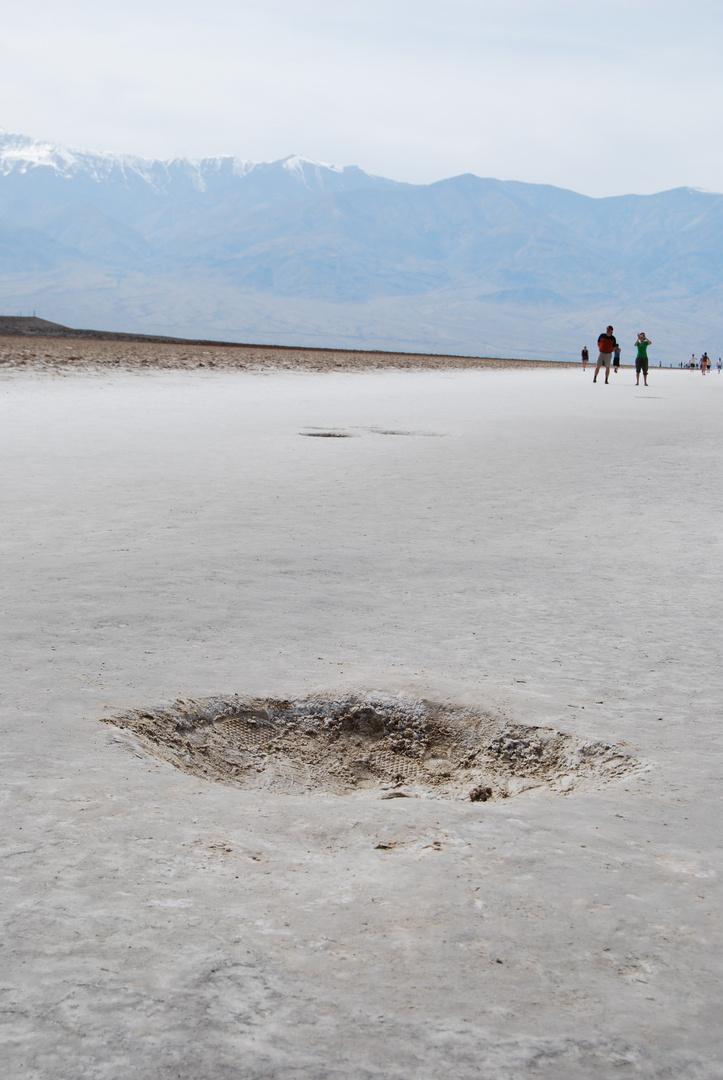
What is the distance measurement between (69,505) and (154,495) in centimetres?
78

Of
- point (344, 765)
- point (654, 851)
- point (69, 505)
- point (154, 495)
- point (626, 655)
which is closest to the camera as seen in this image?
point (654, 851)

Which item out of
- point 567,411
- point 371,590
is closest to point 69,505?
point 371,590

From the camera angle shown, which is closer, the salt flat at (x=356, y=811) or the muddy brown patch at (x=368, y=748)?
the salt flat at (x=356, y=811)

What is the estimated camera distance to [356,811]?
123 inches

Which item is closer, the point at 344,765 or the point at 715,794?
the point at 715,794

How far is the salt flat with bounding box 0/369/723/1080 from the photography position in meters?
2.08

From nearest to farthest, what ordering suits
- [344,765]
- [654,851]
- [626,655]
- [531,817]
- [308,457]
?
[654,851] < [531,817] < [344,765] < [626,655] < [308,457]

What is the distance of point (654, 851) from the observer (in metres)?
2.85

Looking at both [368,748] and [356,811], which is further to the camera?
[368,748]

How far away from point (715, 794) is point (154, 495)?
5.82m

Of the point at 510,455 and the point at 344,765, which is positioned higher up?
the point at 510,455

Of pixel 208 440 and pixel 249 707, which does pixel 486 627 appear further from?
pixel 208 440

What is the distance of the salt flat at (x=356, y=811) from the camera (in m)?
2.08

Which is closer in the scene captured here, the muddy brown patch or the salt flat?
the salt flat
